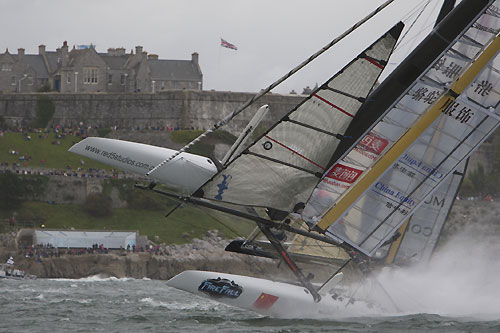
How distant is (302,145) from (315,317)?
4603 millimetres

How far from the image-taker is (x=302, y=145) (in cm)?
2495

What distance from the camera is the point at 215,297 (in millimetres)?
26422

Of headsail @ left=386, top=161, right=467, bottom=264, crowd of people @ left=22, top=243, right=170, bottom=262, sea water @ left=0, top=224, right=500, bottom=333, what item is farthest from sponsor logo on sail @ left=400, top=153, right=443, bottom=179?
crowd of people @ left=22, top=243, right=170, bottom=262

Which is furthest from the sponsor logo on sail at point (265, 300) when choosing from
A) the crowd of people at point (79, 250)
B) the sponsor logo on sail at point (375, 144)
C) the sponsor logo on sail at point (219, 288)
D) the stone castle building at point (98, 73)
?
the stone castle building at point (98, 73)

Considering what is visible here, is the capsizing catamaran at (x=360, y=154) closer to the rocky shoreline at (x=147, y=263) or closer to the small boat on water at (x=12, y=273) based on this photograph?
the small boat on water at (x=12, y=273)

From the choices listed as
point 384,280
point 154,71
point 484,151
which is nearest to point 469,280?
point 384,280

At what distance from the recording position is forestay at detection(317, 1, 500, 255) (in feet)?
82.9

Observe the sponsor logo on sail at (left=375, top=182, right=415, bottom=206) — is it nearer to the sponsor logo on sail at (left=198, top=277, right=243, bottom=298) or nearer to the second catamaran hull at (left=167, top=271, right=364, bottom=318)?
the second catamaran hull at (left=167, top=271, right=364, bottom=318)

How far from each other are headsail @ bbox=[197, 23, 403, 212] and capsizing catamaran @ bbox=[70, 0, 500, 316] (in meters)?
0.02

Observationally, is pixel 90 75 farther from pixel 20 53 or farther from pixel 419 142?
pixel 419 142

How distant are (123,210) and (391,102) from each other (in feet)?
147

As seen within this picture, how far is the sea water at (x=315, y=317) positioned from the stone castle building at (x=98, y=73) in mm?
61095

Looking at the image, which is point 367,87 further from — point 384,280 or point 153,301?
point 153,301

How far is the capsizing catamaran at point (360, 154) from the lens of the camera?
24.9 metres
